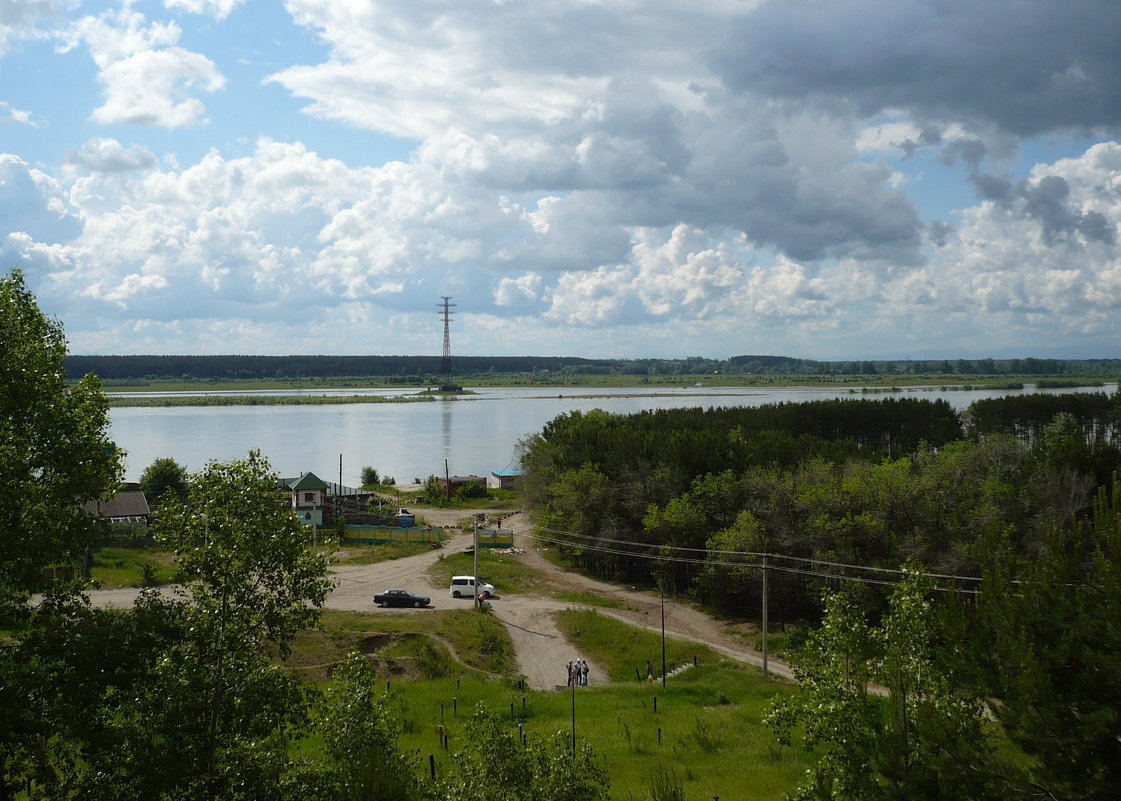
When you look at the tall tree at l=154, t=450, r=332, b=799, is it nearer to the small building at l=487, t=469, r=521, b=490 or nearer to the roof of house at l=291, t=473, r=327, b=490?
the roof of house at l=291, t=473, r=327, b=490

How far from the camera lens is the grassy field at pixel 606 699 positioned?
66.3ft

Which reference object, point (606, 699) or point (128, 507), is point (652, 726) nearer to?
point (606, 699)

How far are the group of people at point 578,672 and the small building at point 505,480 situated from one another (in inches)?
1979

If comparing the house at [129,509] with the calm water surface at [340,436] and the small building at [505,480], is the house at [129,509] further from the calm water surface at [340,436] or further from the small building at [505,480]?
the small building at [505,480]

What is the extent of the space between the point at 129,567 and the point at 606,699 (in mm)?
30145

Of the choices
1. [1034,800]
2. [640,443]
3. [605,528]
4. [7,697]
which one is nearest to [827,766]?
[1034,800]

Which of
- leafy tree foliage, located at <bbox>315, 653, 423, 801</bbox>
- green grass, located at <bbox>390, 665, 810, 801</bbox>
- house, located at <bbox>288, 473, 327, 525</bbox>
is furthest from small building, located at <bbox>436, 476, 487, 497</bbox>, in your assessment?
leafy tree foliage, located at <bbox>315, 653, 423, 801</bbox>

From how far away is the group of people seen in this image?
30406mm

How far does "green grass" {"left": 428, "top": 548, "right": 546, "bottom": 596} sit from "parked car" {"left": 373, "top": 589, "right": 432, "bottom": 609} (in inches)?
190

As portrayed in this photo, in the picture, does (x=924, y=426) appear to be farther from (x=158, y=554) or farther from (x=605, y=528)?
(x=158, y=554)

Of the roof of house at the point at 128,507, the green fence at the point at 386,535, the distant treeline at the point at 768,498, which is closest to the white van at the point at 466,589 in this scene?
the distant treeline at the point at 768,498

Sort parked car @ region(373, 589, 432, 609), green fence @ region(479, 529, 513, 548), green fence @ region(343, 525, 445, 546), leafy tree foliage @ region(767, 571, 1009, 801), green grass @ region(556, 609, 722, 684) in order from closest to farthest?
leafy tree foliage @ region(767, 571, 1009, 801), green grass @ region(556, 609, 722, 684), parked car @ region(373, 589, 432, 609), green fence @ region(479, 529, 513, 548), green fence @ region(343, 525, 445, 546)

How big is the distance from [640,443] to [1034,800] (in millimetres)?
46098

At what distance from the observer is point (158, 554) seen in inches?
1944
